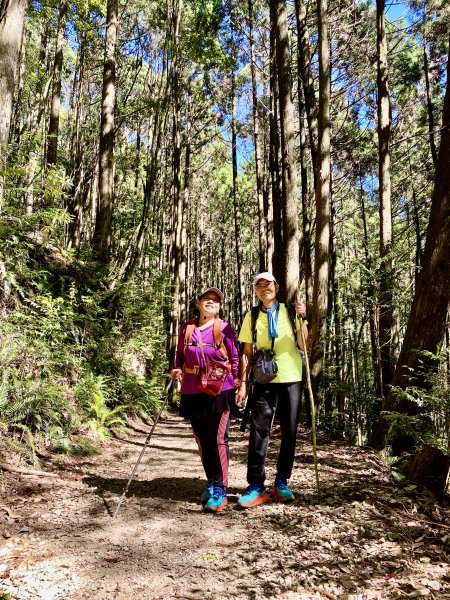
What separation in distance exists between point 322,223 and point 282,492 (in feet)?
16.2

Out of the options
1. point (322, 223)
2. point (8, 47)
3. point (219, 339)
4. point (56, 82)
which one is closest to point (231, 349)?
point (219, 339)

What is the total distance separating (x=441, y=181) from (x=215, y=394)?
147 inches

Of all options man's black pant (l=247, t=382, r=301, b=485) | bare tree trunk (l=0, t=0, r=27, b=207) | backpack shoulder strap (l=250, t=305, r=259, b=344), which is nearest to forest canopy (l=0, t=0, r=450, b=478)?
bare tree trunk (l=0, t=0, r=27, b=207)

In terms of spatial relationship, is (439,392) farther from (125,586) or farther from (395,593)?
(125,586)

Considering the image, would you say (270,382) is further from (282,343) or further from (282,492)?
(282,492)

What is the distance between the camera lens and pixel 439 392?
4.31 m

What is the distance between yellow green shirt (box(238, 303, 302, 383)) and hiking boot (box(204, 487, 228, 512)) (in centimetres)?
106

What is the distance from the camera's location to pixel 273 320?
3.89 m

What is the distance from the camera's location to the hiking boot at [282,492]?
3852 mm

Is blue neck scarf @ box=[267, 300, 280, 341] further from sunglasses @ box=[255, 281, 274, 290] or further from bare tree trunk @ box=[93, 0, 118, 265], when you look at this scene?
bare tree trunk @ box=[93, 0, 118, 265]

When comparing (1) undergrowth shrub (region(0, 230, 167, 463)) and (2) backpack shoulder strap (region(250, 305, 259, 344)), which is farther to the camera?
(1) undergrowth shrub (region(0, 230, 167, 463))

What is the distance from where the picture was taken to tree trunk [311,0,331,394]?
7320mm

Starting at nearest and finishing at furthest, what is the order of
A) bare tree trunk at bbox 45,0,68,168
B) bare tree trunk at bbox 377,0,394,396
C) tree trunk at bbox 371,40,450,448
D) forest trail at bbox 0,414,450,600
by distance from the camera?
forest trail at bbox 0,414,450,600 → tree trunk at bbox 371,40,450,448 → bare tree trunk at bbox 377,0,394,396 → bare tree trunk at bbox 45,0,68,168

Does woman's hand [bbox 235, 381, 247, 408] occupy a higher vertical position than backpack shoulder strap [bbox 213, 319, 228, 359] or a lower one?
lower
